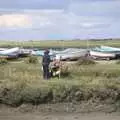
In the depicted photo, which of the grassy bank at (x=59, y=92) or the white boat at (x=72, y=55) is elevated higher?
the grassy bank at (x=59, y=92)

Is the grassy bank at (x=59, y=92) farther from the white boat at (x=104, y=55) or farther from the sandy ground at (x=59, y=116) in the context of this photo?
the white boat at (x=104, y=55)

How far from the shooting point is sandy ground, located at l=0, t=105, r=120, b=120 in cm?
1917

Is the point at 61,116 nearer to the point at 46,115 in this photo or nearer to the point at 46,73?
the point at 46,115

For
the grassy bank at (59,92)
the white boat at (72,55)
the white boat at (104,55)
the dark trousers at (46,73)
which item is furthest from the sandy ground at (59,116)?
the white boat at (104,55)

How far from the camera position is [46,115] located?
64.3ft

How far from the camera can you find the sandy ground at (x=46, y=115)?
19172mm

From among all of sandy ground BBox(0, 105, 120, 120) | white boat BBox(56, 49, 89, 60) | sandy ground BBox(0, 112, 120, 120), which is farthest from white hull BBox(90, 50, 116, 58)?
sandy ground BBox(0, 112, 120, 120)

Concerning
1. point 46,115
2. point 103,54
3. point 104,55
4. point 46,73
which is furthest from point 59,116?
point 103,54

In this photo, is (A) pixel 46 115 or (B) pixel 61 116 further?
(A) pixel 46 115

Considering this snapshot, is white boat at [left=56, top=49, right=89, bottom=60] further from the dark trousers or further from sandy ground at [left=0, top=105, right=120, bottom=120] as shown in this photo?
sandy ground at [left=0, top=105, right=120, bottom=120]

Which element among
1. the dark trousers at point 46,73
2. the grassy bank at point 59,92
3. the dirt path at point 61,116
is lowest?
the dirt path at point 61,116

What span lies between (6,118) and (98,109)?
3.79 m

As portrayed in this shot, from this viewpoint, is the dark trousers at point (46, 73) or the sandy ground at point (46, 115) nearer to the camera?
the sandy ground at point (46, 115)

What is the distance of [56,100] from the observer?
20359mm
